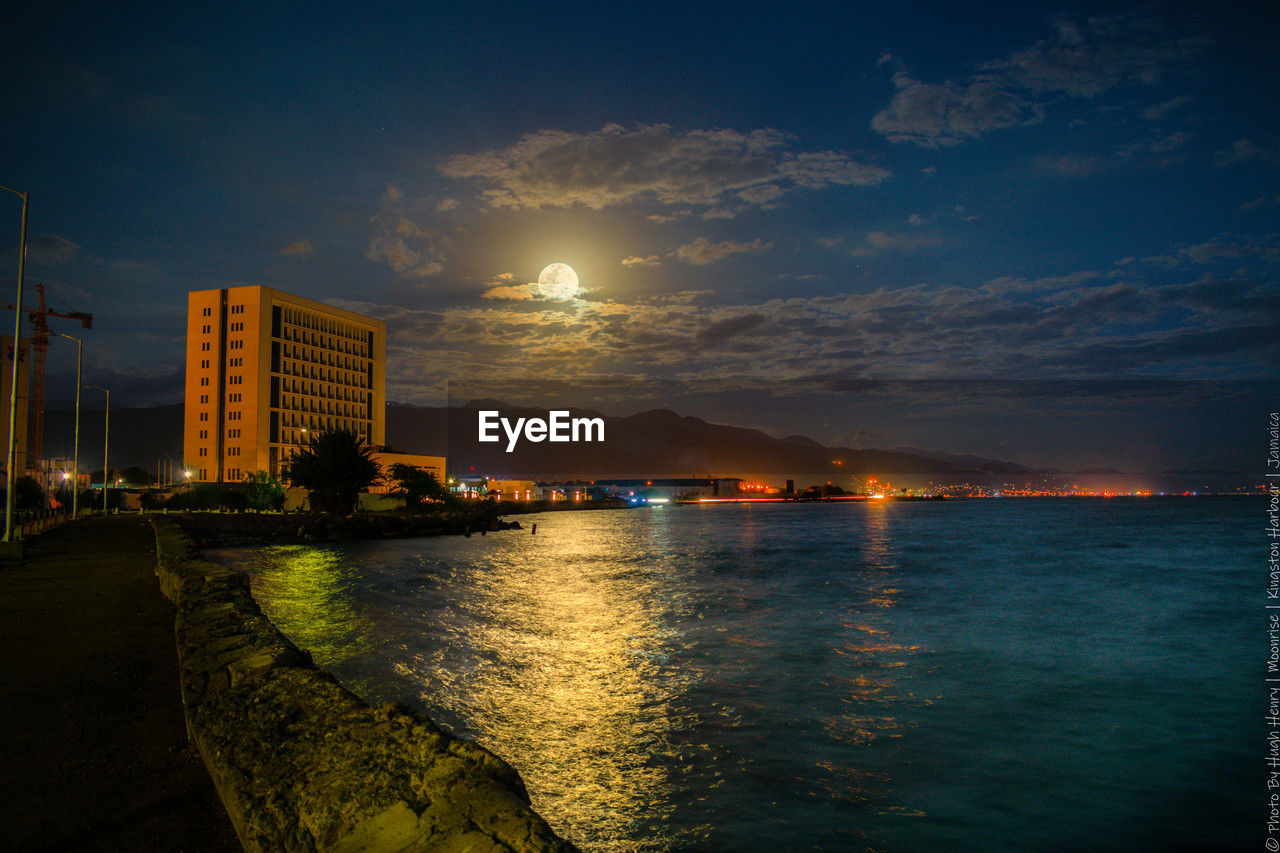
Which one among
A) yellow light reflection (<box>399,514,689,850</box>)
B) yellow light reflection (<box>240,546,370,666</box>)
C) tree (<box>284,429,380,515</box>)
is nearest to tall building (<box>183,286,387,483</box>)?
tree (<box>284,429,380,515</box>)

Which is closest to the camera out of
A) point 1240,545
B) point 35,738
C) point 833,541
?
point 35,738

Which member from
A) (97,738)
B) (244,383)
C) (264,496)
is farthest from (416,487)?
(97,738)

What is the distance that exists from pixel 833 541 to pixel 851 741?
2470 inches

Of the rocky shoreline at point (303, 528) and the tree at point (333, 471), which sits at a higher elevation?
the tree at point (333, 471)

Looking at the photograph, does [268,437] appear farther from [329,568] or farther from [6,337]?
[329,568]

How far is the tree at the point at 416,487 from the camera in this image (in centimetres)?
11031

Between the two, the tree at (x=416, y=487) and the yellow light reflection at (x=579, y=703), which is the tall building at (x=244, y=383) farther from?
the yellow light reflection at (x=579, y=703)

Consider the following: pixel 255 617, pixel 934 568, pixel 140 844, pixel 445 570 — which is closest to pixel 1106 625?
pixel 934 568

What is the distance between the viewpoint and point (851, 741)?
9883 mm

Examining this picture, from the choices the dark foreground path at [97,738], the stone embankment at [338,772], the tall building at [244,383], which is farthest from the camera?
the tall building at [244,383]

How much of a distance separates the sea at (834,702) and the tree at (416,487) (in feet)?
269

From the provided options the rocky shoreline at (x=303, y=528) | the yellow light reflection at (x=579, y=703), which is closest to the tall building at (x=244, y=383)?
the rocky shoreline at (x=303, y=528)

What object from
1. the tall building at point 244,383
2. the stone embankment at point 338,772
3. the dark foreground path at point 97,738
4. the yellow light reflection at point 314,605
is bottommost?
the yellow light reflection at point 314,605

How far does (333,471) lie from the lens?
71.5m
